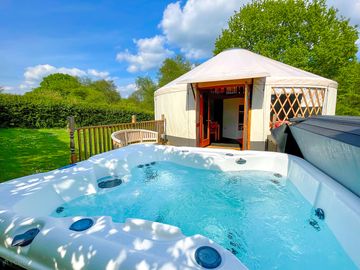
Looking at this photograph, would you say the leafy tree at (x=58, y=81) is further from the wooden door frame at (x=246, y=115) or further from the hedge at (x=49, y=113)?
the wooden door frame at (x=246, y=115)

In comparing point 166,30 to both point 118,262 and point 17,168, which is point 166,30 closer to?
point 17,168

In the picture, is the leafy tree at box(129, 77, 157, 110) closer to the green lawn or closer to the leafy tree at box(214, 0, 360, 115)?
the leafy tree at box(214, 0, 360, 115)

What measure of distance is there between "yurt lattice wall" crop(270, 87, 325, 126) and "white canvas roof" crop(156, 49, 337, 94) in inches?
8.3

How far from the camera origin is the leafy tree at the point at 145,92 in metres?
24.9

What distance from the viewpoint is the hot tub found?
1.16 m

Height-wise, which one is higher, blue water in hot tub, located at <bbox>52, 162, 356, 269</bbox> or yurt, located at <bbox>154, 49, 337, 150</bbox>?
yurt, located at <bbox>154, 49, 337, 150</bbox>

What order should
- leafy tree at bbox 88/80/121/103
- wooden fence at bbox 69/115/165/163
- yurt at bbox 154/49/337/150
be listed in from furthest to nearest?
leafy tree at bbox 88/80/121/103
yurt at bbox 154/49/337/150
wooden fence at bbox 69/115/165/163

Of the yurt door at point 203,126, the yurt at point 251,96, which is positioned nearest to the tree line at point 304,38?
the yurt at point 251,96

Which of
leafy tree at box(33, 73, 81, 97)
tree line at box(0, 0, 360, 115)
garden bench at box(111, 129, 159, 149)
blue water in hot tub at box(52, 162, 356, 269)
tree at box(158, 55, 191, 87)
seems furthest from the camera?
leafy tree at box(33, 73, 81, 97)

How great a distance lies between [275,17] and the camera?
14.0 m

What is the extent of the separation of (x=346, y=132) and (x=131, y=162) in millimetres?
3251

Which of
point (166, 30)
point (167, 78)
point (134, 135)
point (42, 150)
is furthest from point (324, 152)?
point (167, 78)

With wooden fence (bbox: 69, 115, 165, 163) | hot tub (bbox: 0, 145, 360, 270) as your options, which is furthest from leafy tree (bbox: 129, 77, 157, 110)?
hot tub (bbox: 0, 145, 360, 270)

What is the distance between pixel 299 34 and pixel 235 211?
658 inches
